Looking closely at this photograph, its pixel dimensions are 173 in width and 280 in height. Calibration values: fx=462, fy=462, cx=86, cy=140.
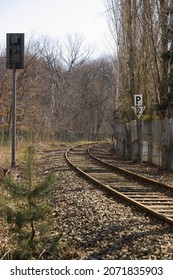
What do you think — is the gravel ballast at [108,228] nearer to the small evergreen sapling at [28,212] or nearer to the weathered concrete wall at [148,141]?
the small evergreen sapling at [28,212]

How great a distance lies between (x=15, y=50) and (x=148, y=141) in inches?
293

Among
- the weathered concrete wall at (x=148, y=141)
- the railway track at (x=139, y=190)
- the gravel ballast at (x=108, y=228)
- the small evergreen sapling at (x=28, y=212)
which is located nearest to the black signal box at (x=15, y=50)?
the railway track at (x=139, y=190)

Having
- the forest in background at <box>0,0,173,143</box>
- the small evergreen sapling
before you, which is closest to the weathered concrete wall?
the forest in background at <box>0,0,173,143</box>

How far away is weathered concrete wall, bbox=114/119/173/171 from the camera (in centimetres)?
1725

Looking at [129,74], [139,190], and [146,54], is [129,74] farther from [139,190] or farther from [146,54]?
[139,190]

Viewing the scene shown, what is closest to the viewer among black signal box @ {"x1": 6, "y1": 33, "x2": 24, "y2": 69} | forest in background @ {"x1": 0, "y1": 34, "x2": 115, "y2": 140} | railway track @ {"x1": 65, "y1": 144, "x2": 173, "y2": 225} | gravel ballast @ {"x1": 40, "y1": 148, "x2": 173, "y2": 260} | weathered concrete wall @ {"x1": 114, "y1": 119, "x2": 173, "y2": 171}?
gravel ballast @ {"x1": 40, "y1": 148, "x2": 173, "y2": 260}

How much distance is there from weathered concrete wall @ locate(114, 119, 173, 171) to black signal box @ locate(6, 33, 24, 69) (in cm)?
595

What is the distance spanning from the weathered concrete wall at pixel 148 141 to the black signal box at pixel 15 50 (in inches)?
234

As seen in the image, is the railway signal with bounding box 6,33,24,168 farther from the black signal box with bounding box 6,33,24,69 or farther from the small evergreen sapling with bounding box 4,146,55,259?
the small evergreen sapling with bounding box 4,146,55,259

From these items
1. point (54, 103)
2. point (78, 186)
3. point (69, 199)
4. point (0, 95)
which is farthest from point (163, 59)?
point (54, 103)

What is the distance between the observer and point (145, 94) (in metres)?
23.2

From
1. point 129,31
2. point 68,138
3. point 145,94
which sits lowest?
point 68,138
